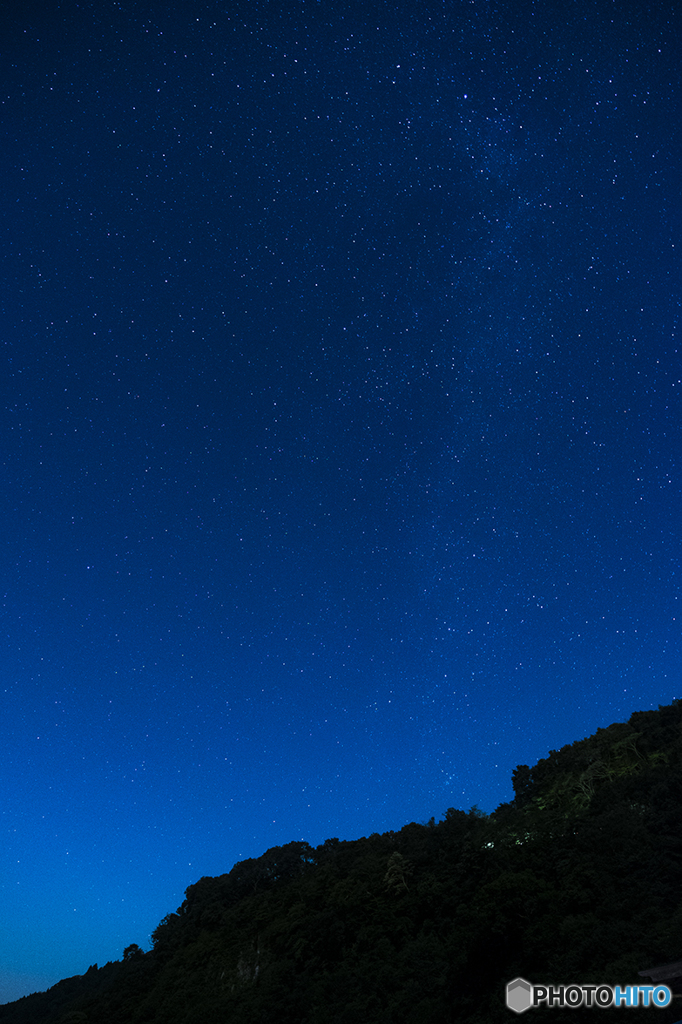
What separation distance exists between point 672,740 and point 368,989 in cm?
2053

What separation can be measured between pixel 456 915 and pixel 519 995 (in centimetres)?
848

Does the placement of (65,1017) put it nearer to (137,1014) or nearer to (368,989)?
(137,1014)

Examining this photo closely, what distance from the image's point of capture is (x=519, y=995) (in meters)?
19.2

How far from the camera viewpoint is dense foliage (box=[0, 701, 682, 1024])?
66.9ft

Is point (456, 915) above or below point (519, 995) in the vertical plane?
above

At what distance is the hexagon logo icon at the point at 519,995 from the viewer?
18.5 meters

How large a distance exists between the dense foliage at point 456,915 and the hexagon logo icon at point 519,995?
0.37 m

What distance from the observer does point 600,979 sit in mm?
16828

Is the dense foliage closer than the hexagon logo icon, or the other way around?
the hexagon logo icon

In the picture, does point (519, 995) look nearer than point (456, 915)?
Yes

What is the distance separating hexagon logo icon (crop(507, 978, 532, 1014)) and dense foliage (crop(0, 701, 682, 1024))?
1.21ft

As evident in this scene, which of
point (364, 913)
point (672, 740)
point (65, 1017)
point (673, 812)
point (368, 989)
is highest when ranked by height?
point (672, 740)

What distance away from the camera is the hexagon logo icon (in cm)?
1847

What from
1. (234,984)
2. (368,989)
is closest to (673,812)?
(368,989)
